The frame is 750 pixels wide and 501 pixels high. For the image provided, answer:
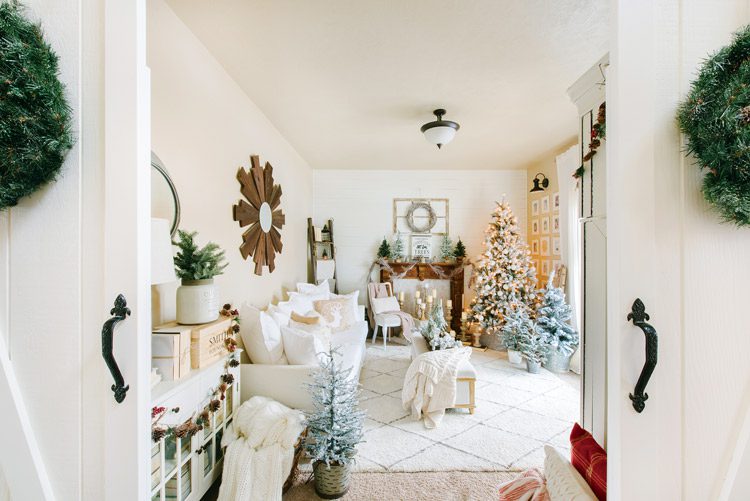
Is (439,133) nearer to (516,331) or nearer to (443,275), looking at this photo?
(516,331)

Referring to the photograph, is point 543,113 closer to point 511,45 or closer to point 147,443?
point 511,45

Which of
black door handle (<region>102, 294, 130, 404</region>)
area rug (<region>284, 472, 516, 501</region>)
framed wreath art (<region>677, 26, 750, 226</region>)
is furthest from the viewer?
area rug (<region>284, 472, 516, 501</region>)

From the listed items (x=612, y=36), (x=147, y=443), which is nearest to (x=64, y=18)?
(x=147, y=443)

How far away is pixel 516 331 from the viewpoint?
409cm

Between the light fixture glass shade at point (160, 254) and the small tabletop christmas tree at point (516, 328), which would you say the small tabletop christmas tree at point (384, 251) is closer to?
the small tabletop christmas tree at point (516, 328)

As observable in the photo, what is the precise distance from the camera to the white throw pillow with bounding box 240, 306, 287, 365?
2270mm

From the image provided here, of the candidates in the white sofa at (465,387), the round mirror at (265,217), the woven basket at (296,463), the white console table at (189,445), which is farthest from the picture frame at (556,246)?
the white console table at (189,445)

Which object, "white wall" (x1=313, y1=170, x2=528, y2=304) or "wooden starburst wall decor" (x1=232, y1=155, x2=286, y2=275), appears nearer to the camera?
"wooden starburst wall decor" (x1=232, y1=155, x2=286, y2=275)

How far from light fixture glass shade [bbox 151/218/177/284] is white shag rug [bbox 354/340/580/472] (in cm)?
166

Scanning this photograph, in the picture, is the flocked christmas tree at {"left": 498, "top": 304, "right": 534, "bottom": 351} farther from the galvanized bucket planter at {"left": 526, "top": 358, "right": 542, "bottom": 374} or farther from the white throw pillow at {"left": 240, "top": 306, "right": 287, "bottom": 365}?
the white throw pillow at {"left": 240, "top": 306, "right": 287, "bottom": 365}

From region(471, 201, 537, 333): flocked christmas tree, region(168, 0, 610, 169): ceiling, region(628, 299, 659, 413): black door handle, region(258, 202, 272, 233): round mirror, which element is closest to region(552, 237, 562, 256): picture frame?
region(471, 201, 537, 333): flocked christmas tree

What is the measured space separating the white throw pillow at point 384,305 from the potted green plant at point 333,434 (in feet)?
10.4

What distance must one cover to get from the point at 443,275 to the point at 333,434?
4.07 m

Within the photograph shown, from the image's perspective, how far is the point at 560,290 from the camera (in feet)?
12.9
